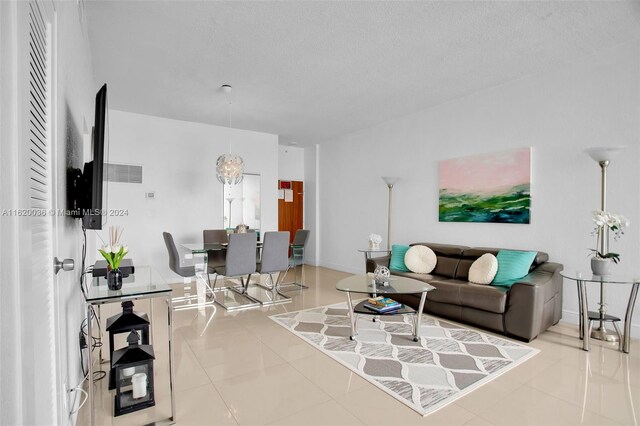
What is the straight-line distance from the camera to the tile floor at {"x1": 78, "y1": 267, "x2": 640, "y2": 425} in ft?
6.68

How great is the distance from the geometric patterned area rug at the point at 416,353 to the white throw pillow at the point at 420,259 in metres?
0.74

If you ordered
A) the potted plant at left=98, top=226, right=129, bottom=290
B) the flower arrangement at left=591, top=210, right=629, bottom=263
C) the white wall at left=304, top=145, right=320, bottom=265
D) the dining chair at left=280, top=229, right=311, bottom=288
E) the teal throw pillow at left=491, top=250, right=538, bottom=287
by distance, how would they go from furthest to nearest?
the white wall at left=304, top=145, right=320, bottom=265
the dining chair at left=280, top=229, right=311, bottom=288
the teal throw pillow at left=491, top=250, right=538, bottom=287
the flower arrangement at left=591, top=210, right=629, bottom=263
the potted plant at left=98, top=226, right=129, bottom=290

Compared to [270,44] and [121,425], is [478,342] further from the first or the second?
[270,44]

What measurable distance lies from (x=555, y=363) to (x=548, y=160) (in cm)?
230

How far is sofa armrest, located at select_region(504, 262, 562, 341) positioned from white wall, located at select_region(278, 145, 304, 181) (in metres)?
5.63

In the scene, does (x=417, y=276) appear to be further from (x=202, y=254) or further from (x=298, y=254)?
(x=202, y=254)

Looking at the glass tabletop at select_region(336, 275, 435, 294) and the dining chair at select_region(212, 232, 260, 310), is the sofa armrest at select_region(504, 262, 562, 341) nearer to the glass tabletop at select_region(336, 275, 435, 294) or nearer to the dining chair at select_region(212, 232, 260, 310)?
the glass tabletop at select_region(336, 275, 435, 294)

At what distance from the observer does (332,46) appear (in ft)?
11.1

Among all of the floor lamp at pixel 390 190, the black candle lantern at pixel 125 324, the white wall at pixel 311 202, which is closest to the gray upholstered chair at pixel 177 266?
the black candle lantern at pixel 125 324

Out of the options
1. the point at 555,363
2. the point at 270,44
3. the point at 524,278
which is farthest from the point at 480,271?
the point at 270,44

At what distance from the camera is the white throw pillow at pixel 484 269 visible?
148 inches

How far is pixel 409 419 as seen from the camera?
2.01 m

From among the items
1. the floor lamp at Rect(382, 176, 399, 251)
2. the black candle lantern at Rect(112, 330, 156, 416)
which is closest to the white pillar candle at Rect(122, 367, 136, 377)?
the black candle lantern at Rect(112, 330, 156, 416)

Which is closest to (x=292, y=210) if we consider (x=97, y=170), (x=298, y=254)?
(x=298, y=254)
